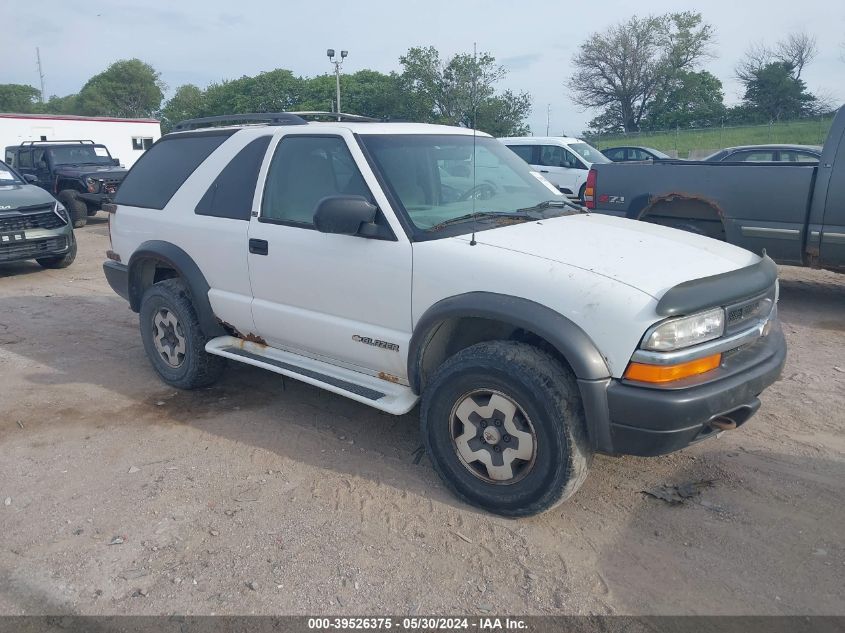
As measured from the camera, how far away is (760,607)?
9.22 feet

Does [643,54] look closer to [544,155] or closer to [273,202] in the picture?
[544,155]

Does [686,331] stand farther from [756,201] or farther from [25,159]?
[25,159]

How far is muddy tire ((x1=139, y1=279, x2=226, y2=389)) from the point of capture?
5.06 meters

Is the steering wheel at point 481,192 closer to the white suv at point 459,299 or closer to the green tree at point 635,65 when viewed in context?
the white suv at point 459,299

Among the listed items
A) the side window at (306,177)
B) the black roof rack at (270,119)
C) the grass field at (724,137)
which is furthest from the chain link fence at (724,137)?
the side window at (306,177)

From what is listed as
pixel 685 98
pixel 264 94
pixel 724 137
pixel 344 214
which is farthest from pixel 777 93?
pixel 344 214

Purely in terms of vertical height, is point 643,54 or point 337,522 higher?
point 643,54

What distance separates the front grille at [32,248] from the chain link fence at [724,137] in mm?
20168

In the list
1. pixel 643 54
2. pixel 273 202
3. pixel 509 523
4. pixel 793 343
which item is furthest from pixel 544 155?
pixel 643 54

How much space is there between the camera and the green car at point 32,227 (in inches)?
376

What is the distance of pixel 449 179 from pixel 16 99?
95.8 meters

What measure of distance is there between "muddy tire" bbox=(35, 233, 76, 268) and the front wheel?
8.70 metres

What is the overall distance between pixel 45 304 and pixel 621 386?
24.5 feet

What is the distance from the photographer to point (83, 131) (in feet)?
99.1
